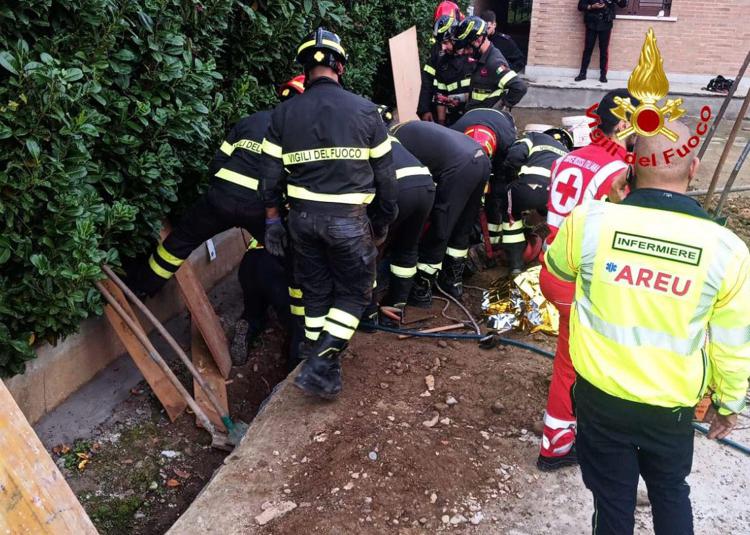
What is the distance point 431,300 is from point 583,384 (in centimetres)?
289

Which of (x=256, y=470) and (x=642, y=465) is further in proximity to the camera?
(x=256, y=470)

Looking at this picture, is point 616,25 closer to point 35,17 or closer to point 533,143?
point 533,143

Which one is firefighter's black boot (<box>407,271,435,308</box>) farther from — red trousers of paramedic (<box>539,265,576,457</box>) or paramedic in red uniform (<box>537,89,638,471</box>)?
red trousers of paramedic (<box>539,265,576,457</box>)

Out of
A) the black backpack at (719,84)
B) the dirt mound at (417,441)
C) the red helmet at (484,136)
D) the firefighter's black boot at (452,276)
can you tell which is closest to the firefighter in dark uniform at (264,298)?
the dirt mound at (417,441)

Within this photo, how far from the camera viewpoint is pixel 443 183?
4891mm

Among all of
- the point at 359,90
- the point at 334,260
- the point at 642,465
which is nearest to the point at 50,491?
the point at 334,260

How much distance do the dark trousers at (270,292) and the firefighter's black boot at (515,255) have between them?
2.10 m

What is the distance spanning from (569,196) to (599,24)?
10.0m

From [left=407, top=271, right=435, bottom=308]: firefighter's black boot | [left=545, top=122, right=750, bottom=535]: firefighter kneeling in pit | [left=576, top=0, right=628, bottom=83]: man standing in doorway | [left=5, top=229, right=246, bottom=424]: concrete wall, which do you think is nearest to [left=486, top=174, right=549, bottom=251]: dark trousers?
[left=407, top=271, right=435, bottom=308]: firefighter's black boot

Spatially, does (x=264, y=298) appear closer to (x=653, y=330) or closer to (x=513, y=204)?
(x=513, y=204)

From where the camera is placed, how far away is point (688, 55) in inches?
496

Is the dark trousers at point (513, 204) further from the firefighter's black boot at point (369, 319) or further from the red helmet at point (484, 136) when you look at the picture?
the firefighter's black boot at point (369, 319)

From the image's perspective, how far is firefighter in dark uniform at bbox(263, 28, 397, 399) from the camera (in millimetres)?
3578

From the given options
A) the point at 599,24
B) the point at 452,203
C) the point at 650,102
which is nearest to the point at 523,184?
the point at 452,203
